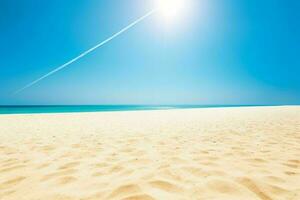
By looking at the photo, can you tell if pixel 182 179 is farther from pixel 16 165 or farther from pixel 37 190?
pixel 16 165

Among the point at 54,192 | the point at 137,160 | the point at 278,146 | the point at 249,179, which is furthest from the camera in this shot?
the point at 278,146

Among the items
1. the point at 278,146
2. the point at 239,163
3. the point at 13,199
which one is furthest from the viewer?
the point at 278,146

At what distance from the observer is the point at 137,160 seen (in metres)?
3.52

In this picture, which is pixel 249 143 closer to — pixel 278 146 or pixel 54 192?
pixel 278 146

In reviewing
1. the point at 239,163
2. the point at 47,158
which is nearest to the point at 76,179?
the point at 47,158

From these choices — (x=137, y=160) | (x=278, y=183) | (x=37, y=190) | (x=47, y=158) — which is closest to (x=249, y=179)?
(x=278, y=183)

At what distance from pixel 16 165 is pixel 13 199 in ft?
4.72

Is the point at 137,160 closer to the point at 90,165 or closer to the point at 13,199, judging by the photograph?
the point at 90,165

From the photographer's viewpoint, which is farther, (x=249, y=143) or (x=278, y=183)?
(x=249, y=143)

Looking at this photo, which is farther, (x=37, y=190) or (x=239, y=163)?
(x=239, y=163)

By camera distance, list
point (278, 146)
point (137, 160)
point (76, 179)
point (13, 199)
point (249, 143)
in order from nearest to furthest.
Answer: point (13, 199) → point (76, 179) → point (137, 160) → point (278, 146) → point (249, 143)

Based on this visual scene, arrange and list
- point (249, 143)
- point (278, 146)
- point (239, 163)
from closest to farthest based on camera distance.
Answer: point (239, 163)
point (278, 146)
point (249, 143)

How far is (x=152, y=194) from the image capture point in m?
2.17

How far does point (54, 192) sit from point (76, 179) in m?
0.40
